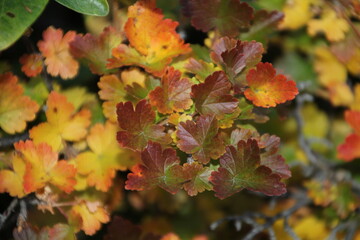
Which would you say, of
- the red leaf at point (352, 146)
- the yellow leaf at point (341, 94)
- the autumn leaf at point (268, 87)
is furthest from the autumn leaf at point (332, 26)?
the autumn leaf at point (268, 87)

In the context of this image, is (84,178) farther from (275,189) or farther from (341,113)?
(341,113)

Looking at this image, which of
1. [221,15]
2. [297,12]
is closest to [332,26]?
[297,12]

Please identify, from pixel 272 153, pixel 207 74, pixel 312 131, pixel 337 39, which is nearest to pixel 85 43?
pixel 207 74

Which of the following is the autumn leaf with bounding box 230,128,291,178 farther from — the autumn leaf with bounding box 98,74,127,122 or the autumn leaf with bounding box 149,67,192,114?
the autumn leaf with bounding box 98,74,127,122

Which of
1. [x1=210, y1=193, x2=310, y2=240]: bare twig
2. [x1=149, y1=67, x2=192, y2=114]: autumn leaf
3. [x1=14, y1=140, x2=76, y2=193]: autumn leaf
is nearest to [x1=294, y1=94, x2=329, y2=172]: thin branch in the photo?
[x1=210, y1=193, x2=310, y2=240]: bare twig

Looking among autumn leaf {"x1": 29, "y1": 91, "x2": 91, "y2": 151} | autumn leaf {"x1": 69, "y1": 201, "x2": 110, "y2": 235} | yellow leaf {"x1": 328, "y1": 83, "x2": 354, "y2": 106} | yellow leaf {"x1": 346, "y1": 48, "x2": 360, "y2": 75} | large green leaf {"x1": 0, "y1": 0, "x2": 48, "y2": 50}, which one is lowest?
autumn leaf {"x1": 69, "y1": 201, "x2": 110, "y2": 235}

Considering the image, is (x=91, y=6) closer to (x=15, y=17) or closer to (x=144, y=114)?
(x=15, y=17)

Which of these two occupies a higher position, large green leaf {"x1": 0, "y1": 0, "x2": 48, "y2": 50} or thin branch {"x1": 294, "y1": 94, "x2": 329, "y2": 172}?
large green leaf {"x1": 0, "y1": 0, "x2": 48, "y2": 50}

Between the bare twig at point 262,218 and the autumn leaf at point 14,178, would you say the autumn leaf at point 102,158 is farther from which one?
the bare twig at point 262,218
